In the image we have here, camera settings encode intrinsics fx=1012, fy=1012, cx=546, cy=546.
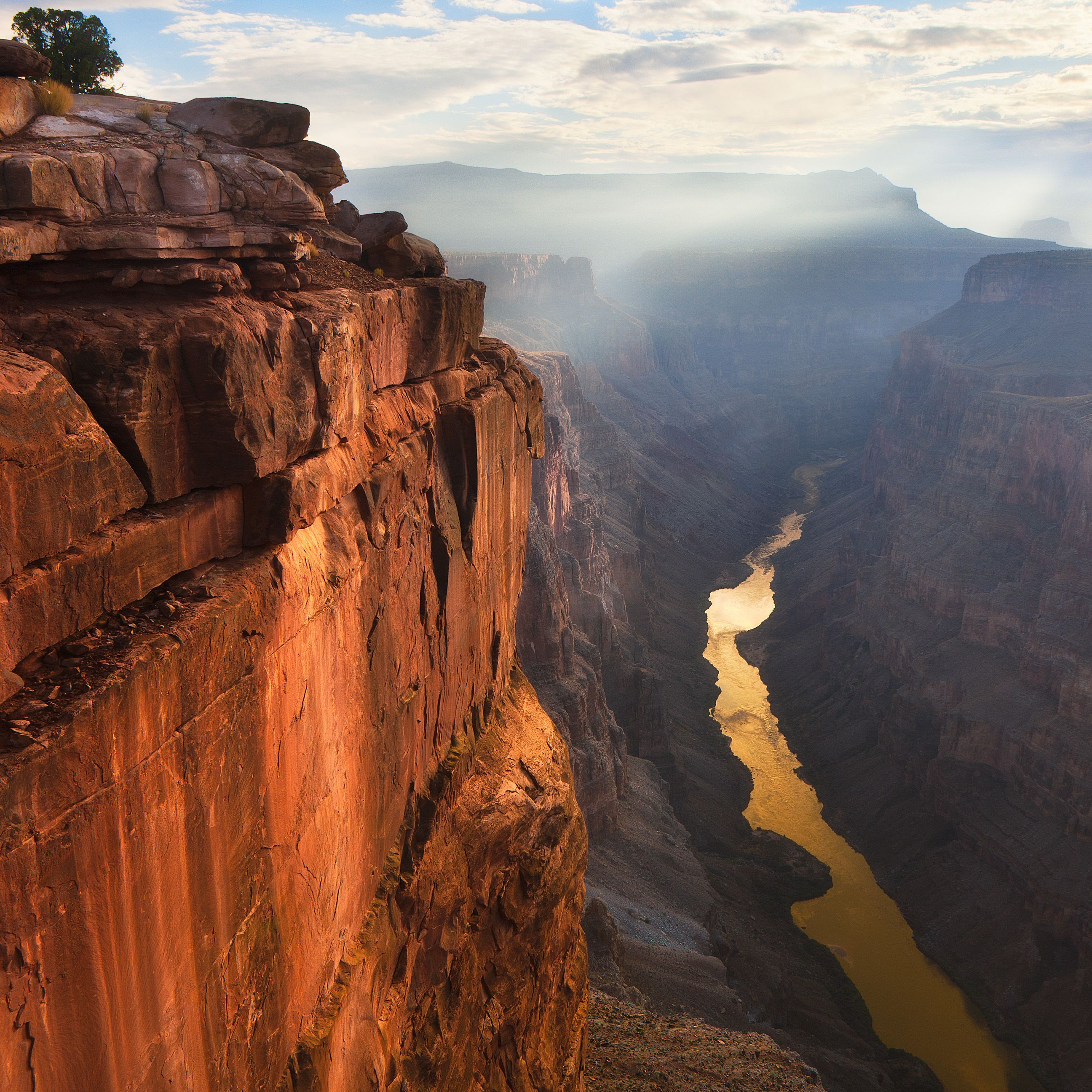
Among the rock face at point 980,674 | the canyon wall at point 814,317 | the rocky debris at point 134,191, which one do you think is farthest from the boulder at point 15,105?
the canyon wall at point 814,317

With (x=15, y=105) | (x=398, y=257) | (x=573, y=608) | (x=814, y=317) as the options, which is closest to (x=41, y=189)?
(x=15, y=105)

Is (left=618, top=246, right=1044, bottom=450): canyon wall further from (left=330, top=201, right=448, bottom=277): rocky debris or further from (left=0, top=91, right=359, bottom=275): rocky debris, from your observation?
(left=0, top=91, right=359, bottom=275): rocky debris

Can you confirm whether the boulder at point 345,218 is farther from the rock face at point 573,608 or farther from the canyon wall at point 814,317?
the canyon wall at point 814,317

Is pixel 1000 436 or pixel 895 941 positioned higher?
pixel 1000 436

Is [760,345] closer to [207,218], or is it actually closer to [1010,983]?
[1010,983]

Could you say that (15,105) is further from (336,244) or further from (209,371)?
(336,244)

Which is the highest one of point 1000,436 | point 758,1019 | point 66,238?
point 66,238

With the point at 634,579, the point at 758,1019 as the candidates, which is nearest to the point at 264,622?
the point at 758,1019

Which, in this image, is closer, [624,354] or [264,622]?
[264,622]
